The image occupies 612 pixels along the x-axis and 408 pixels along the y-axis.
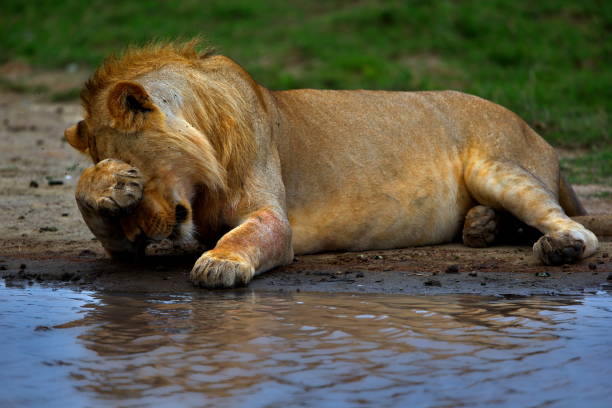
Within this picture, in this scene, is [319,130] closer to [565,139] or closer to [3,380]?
[3,380]

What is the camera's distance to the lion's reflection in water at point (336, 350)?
2.90 metres

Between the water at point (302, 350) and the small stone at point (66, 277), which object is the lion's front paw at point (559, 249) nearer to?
the water at point (302, 350)

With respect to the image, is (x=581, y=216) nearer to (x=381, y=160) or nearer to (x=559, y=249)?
(x=559, y=249)

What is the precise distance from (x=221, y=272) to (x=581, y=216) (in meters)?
2.28

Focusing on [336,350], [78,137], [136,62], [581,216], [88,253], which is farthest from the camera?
[581,216]

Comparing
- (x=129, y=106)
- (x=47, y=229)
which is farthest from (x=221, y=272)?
(x=47, y=229)

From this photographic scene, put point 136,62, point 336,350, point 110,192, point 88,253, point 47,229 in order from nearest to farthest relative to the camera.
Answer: point 336,350 < point 110,192 < point 136,62 < point 88,253 < point 47,229

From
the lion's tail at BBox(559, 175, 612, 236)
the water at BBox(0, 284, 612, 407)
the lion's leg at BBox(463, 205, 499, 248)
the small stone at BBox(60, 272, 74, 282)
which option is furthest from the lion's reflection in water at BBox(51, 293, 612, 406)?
the lion's tail at BBox(559, 175, 612, 236)

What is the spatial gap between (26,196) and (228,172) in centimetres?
256

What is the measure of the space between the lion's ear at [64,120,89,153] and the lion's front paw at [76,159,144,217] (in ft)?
1.14

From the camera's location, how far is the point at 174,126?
4355 mm

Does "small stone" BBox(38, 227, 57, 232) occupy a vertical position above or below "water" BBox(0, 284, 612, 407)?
above

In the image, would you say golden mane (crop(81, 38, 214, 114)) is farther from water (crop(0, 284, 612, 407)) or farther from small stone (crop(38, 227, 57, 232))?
small stone (crop(38, 227, 57, 232))

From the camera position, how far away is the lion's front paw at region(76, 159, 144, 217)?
4.11 m
